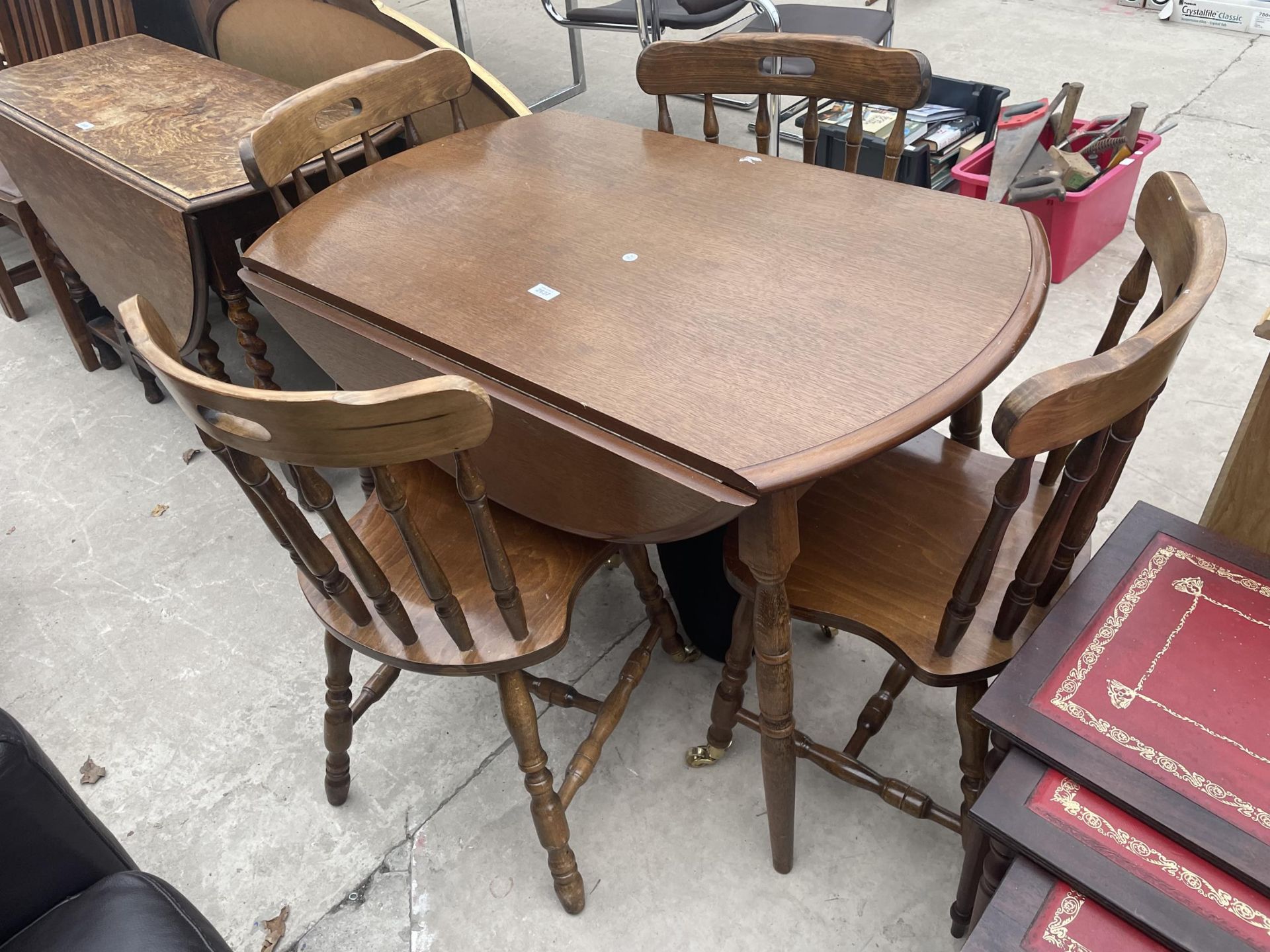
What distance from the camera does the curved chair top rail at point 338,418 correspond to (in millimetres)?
851

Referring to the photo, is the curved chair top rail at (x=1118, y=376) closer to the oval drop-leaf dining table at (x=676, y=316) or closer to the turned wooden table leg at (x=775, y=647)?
the oval drop-leaf dining table at (x=676, y=316)

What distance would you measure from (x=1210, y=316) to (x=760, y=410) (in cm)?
205

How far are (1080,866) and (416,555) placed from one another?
2.46ft

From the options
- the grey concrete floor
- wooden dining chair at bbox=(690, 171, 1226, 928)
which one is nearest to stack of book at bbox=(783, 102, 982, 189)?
the grey concrete floor

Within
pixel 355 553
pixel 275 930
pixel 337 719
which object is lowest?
pixel 275 930

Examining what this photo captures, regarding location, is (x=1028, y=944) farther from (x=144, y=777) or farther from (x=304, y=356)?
(x=304, y=356)

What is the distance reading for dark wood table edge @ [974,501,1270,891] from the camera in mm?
848

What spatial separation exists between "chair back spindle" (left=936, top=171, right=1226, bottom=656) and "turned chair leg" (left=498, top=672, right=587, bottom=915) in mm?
567

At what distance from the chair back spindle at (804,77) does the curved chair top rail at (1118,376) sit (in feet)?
1.91

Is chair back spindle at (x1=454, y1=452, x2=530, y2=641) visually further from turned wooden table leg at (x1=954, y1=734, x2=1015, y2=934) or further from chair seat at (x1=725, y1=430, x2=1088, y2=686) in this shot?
turned wooden table leg at (x1=954, y1=734, x2=1015, y2=934)

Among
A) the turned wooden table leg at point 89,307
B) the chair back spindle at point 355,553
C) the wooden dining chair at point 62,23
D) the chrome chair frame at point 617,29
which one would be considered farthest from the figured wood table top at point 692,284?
the wooden dining chair at point 62,23

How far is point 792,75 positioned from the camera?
158 centimetres

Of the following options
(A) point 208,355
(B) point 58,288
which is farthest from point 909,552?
(B) point 58,288

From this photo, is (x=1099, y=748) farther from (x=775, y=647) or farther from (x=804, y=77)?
(x=804, y=77)
